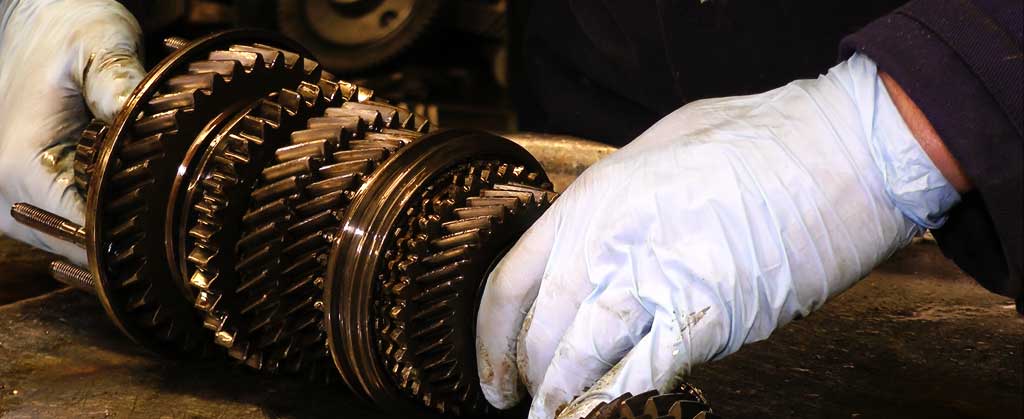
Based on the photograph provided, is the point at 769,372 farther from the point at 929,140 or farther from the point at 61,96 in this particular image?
the point at 61,96

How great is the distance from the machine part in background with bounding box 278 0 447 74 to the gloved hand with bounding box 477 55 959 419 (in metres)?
3.73

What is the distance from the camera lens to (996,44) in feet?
4.72

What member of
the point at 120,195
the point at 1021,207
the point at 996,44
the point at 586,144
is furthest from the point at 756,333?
the point at 586,144

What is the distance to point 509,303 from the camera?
1.81 meters

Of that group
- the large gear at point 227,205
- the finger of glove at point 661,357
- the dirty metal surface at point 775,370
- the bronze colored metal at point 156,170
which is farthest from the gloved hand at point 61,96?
the finger of glove at point 661,357

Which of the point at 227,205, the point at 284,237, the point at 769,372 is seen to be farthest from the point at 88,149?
the point at 769,372

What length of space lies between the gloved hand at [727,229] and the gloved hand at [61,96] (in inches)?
46.7

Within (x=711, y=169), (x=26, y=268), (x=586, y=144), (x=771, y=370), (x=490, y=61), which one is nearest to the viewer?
(x=711, y=169)

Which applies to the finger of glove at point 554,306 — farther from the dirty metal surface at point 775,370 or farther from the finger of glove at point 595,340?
the dirty metal surface at point 775,370

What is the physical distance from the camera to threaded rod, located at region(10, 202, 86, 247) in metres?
2.18

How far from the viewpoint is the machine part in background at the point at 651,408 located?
1401mm

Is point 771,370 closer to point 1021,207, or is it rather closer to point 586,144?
point 1021,207

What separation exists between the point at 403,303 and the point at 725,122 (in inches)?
24.7

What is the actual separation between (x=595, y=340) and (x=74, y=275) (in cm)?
122
